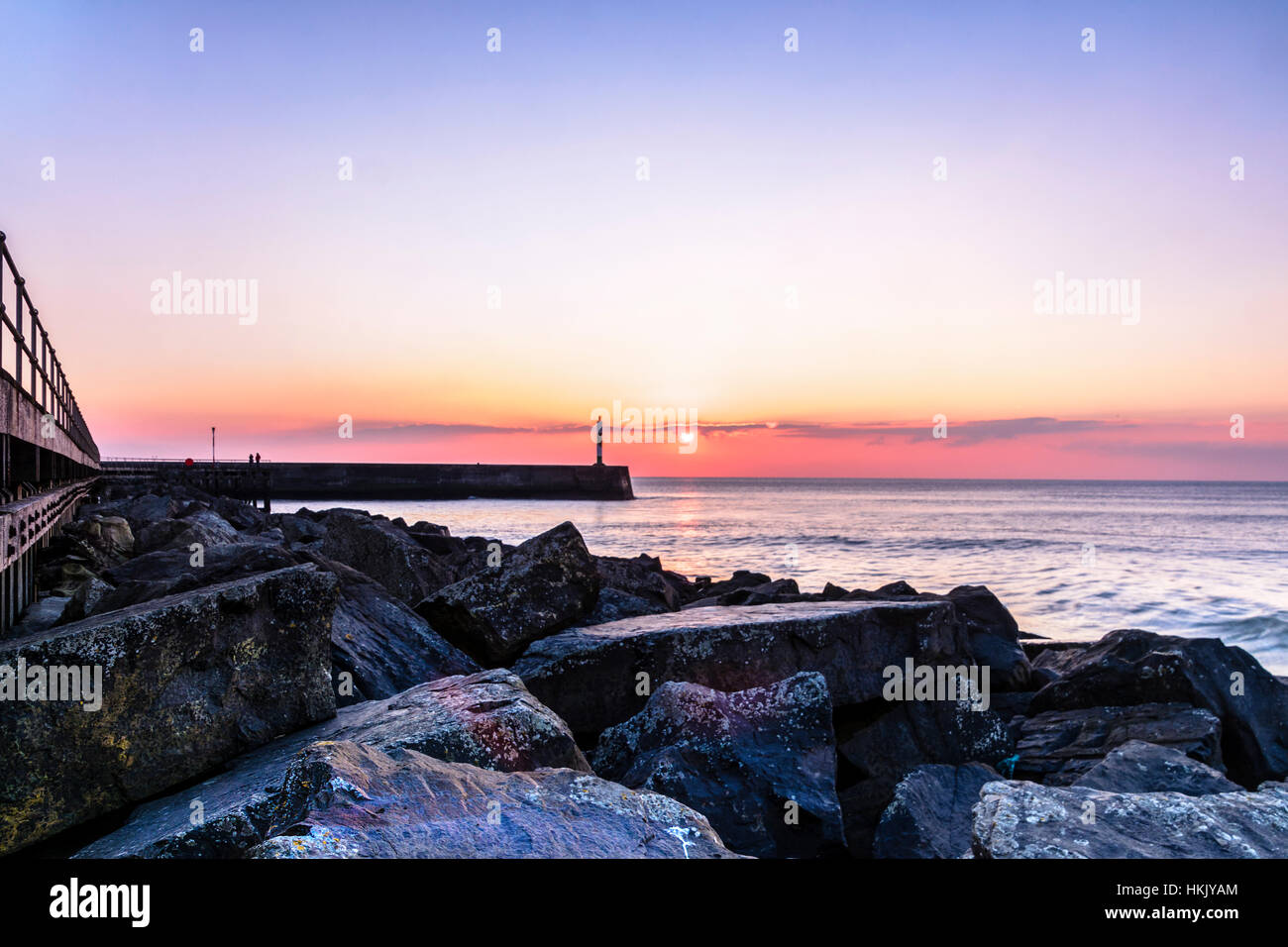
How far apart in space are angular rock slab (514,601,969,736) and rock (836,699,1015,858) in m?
0.19

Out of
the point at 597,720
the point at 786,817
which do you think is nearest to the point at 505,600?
the point at 597,720

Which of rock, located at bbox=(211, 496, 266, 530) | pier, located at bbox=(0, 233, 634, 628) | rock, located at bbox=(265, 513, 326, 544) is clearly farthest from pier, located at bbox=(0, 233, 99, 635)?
rock, located at bbox=(211, 496, 266, 530)

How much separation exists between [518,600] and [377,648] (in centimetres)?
154

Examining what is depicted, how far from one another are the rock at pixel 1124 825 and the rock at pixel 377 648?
321 cm

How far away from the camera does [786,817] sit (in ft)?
13.1

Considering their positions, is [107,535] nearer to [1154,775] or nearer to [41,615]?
[41,615]

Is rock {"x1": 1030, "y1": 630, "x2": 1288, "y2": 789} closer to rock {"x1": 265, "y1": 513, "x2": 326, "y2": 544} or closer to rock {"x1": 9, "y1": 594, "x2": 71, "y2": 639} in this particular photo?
rock {"x1": 9, "y1": 594, "x2": 71, "y2": 639}

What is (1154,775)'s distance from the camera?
433cm

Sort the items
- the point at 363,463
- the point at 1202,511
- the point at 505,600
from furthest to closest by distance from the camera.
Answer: the point at 363,463 → the point at 1202,511 → the point at 505,600

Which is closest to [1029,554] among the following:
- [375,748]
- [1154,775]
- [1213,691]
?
[1213,691]
